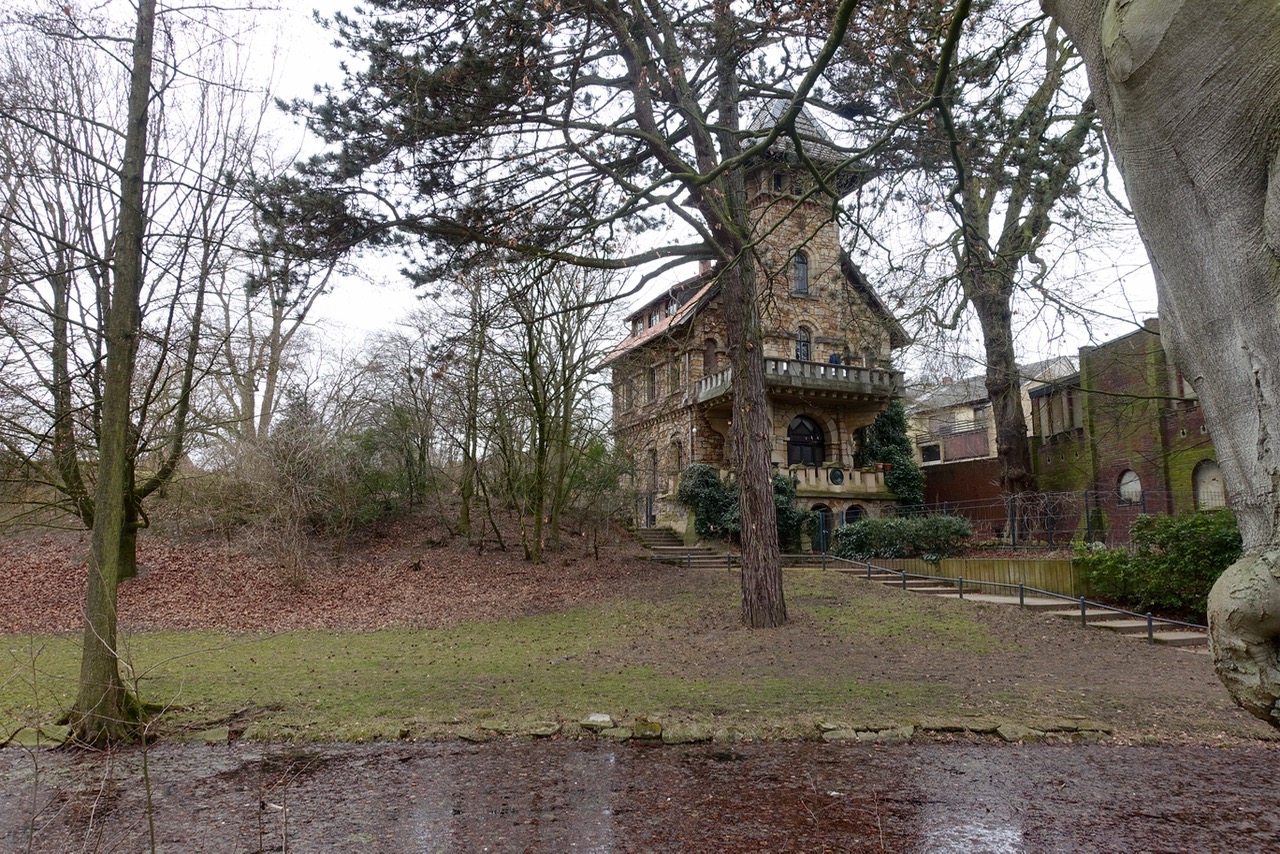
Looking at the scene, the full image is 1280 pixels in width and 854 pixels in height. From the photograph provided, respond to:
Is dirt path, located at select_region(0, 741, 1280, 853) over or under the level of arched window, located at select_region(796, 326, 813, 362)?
Result: under

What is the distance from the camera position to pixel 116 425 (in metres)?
6.39

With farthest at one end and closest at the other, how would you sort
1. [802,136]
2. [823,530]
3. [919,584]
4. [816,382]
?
[816,382]
[823,530]
[919,584]
[802,136]

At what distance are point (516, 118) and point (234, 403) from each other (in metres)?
19.4

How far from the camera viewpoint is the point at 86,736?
6148mm

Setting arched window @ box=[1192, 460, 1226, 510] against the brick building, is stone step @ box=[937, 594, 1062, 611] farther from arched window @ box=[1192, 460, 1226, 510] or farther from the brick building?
arched window @ box=[1192, 460, 1226, 510]

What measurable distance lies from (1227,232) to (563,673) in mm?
8199

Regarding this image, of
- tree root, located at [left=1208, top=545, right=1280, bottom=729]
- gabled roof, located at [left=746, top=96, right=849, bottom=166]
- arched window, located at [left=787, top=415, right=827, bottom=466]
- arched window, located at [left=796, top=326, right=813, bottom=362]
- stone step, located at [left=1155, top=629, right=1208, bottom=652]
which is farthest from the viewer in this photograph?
arched window, located at [left=796, top=326, right=813, bottom=362]

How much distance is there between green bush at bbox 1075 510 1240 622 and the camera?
11.4 meters

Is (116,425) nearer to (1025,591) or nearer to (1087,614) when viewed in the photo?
(1087,614)

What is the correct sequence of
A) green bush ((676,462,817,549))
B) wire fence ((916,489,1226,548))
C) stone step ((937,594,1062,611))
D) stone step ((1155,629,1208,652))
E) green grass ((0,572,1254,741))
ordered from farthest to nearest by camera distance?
green bush ((676,462,817,549)) → wire fence ((916,489,1226,548)) → stone step ((937,594,1062,611)) → stone step ((1155,629,1208,652)) → green grass ((0,572,1254,741))

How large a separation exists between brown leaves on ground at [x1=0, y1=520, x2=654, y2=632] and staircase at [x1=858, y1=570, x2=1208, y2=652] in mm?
6983

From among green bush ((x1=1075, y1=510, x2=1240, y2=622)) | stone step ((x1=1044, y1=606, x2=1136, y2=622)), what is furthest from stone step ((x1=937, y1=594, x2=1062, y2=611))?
green bush ((x1=1075, y1=510, x2=1240, y2=622))

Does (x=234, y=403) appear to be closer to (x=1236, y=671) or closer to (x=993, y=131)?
(x=993, y=131)

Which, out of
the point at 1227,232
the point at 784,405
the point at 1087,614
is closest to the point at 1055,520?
the point at 1087,614
